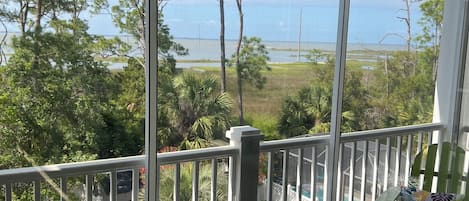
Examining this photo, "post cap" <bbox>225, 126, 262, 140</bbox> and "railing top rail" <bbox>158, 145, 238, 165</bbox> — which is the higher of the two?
"post cap" <bbox>225, 126, 262, 140</bbox>

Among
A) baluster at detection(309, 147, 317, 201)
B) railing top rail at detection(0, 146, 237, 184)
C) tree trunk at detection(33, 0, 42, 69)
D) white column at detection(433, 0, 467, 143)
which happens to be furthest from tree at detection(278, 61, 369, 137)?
tree trunk at detection(33, 0, 42, 69)

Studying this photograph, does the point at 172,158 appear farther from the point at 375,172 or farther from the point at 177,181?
the point at 375,172

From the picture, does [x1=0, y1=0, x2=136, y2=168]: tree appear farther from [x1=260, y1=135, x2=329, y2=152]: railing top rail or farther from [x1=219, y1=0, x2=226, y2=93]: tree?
[x1=260, y1=135, x2=329, y2=152]: railing top rail

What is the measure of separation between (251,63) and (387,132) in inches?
44.9

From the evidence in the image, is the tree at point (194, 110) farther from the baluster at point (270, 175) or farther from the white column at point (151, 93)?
the baluster at point (270, 175)

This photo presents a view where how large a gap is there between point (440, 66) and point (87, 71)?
2268mm

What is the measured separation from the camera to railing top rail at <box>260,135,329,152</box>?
244 centimetres

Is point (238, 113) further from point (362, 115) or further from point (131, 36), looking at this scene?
point (362, 115)

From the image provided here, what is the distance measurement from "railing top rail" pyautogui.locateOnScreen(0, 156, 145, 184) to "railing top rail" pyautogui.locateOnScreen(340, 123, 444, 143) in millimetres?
1308

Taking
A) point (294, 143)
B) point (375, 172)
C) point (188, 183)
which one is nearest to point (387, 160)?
point (375, 172)

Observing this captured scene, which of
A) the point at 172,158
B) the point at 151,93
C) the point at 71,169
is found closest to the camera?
the point at 71,169

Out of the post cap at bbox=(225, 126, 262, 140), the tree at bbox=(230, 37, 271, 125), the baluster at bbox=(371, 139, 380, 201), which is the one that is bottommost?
the baluster at bbox=(371, 139, 380, 201)

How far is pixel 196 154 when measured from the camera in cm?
222

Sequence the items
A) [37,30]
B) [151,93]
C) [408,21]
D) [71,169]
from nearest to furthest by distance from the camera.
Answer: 1. [37,30]
2. [71,169]
3. [151,93]
4. [408,21]
